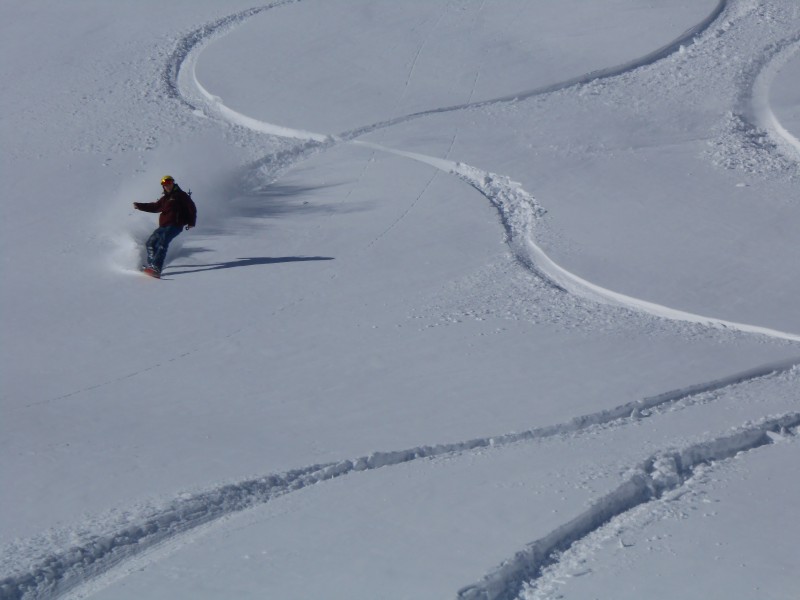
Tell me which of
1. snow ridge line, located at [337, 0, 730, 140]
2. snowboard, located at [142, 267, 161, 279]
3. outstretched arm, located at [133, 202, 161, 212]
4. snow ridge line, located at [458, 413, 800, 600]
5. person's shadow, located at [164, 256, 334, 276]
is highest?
snow ridge line, located at [337, 0, 730, 140]

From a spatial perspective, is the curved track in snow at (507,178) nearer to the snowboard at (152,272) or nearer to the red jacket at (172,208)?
the red jacket at (172,208)

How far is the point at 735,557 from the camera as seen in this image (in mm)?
5949

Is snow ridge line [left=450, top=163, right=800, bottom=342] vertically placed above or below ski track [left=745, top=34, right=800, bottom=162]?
below

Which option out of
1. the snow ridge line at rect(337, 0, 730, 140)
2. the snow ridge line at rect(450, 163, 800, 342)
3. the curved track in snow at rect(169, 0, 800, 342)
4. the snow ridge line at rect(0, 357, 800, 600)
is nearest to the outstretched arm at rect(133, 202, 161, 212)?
the curved track in snow at rect(169, 0, 800, 342)

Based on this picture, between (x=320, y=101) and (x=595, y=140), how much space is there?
345 cm

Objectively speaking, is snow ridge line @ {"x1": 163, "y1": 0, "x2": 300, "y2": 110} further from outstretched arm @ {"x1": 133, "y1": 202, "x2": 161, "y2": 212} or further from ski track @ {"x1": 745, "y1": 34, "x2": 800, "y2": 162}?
ski track @ {"x1": 745, "y1": 34, "x2": 800, "y2": 162}

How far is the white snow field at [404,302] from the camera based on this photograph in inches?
242

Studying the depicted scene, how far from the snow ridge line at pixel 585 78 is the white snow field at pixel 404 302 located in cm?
5

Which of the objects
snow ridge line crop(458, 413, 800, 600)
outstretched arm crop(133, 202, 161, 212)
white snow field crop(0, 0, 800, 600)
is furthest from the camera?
outstretched arm crop(133, 202, 161, 212)

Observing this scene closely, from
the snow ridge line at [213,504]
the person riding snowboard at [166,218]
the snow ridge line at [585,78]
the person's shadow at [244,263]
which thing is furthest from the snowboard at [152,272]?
the snow ridge line at [213,504]

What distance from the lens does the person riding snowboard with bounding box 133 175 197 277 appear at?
34.2ft

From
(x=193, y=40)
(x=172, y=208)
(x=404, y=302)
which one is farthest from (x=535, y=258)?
(x=193, y=40)

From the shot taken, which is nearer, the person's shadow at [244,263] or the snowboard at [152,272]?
the snowboard at [152,272]

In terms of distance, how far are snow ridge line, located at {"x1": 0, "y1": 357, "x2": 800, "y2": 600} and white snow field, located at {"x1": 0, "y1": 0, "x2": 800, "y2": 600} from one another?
0.8 inches
